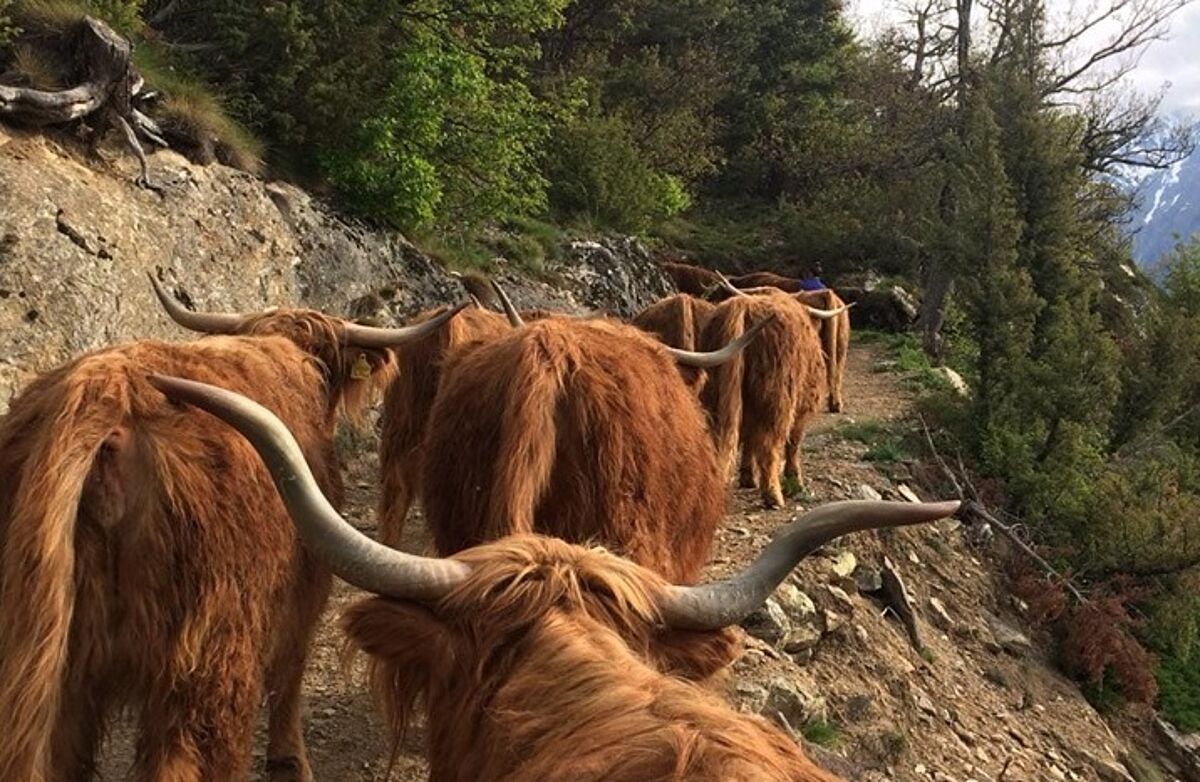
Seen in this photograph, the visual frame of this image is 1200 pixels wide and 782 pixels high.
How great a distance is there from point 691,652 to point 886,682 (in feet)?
15.0

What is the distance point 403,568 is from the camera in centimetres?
209

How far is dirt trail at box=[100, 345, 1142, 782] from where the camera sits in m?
4.84

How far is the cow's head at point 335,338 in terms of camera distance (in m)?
4.83

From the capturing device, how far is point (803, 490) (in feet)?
29.0

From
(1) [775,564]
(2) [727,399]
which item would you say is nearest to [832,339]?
(2) [727,399]

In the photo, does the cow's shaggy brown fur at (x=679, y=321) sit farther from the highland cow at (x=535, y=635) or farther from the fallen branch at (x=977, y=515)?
the highland cow at (x=535, y=635)

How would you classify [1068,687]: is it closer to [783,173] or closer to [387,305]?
[387,305]

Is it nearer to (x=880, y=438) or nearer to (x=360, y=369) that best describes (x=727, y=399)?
(x=360, y=369)

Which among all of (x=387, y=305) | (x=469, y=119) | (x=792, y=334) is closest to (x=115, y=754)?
(x=792, y=334)

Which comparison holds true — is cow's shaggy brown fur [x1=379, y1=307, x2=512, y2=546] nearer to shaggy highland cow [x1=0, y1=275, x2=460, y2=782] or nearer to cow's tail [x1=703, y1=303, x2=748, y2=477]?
cow's tail [x1=703, y1=303, x2=748, y2=477]

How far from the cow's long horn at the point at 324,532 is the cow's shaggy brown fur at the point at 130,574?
0.52 meters

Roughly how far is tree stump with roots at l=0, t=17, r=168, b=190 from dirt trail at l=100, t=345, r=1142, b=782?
403cm

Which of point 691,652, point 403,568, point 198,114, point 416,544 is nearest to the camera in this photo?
point 403,568

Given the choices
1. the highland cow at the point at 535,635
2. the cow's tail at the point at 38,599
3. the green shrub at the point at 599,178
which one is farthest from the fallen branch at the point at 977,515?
the green shrub at the point at 599,178
